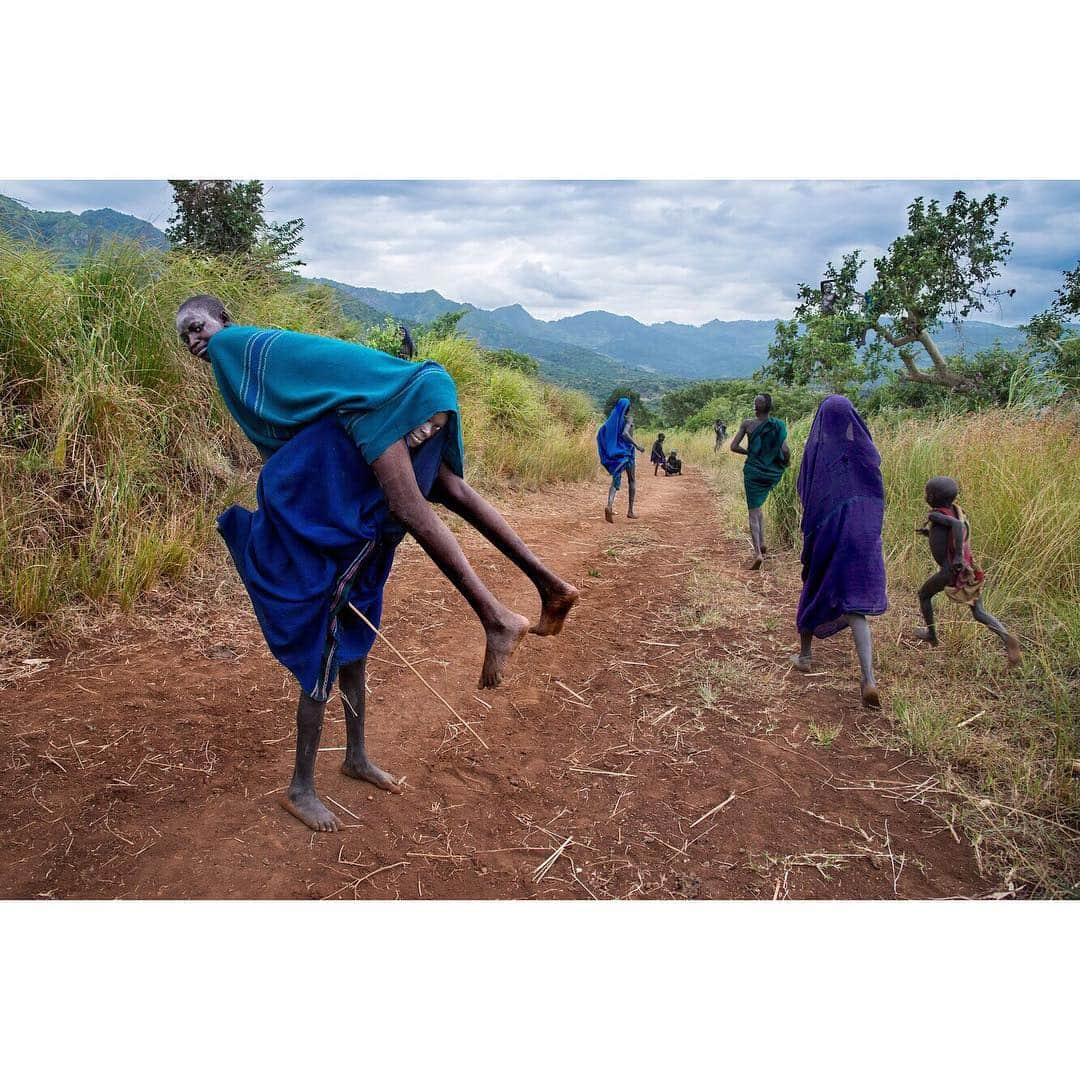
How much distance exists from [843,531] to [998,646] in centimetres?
113

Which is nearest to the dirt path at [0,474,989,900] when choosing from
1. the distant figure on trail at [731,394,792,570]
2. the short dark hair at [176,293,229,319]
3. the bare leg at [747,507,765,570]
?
the short dark hair at [176,293,229,319]

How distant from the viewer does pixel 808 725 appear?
340cm

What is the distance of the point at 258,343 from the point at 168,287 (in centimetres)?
372

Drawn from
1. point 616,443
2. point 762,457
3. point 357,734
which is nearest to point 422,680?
point 357,734

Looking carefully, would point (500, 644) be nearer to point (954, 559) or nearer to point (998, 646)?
point (954, 559)

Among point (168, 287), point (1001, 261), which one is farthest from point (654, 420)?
point (168, 287)

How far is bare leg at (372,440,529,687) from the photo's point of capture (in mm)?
2113

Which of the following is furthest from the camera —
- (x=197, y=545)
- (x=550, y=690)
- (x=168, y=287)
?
(x=168, y=287)

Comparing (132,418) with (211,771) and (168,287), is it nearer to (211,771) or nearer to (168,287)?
(168,287)

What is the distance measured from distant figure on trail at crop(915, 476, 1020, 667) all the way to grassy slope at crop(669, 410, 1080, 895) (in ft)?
0.71

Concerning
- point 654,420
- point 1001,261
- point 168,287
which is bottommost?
point 654,420

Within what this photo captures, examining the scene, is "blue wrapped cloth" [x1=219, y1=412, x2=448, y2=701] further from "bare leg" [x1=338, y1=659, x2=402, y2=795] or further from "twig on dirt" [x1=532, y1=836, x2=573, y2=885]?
"twig on dirt" [x1=532, y1=836, x2=573, y2=885]

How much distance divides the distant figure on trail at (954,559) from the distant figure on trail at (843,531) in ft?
0.90

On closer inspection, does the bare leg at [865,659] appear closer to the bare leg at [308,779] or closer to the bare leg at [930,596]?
the bare leg at [930,596]
